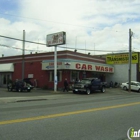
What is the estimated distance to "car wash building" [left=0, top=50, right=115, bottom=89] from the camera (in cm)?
3512

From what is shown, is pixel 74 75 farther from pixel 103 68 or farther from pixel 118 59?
pixel 118 59

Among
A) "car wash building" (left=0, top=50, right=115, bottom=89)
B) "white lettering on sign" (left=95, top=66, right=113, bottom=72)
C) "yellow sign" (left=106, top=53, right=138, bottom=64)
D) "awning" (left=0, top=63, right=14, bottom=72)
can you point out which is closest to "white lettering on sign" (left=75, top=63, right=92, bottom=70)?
"car wash building" (left=0, top=50, right=115, bottom=89)

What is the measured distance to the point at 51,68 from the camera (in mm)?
35125

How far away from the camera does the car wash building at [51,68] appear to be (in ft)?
115

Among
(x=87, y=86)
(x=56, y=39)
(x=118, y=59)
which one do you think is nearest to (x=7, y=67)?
(x=56, y=39)

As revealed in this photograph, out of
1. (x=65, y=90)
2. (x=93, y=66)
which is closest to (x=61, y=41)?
(x=65, y=90)

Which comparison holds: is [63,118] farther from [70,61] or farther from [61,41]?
[70,61]

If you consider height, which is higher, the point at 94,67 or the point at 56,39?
the point at 56,39

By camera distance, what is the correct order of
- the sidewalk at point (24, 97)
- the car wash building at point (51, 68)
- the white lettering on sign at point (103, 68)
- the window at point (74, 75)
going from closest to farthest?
the sidewalk at point (24, 97), the car wash building at point (51, 68), the window at point (74, 75), the white lettering on sign at point (103, 68)

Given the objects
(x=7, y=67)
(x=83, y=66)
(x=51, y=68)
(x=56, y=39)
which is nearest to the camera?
(x=56, y=39)

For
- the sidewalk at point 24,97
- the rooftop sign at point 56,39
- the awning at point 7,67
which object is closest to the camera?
the sidewalk at point 24,97

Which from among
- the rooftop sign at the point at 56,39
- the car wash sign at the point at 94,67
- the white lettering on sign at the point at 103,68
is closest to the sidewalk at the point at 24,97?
the rooftop sign at the point at 56,39

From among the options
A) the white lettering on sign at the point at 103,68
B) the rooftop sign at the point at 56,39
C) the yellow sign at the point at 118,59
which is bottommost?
the white lettering on sign at the point at 103,68

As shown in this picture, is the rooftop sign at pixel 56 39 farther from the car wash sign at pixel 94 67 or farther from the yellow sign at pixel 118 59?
the yellow sign at pixel 118 59
